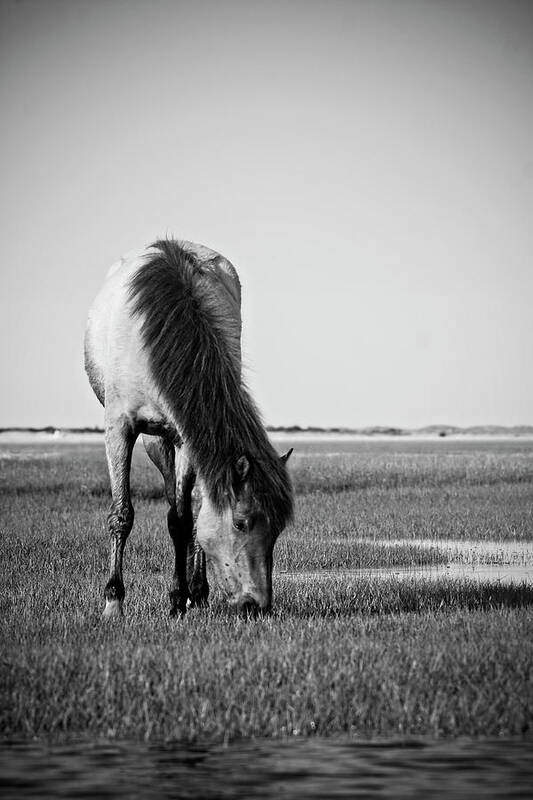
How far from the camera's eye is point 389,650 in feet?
22.7

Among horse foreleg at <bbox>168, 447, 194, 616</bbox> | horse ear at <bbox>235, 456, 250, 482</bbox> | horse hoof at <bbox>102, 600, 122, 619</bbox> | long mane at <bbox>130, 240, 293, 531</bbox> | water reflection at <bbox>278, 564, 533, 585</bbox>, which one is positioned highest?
long mane at <bbox>130, 240, 293, 531</bbox>

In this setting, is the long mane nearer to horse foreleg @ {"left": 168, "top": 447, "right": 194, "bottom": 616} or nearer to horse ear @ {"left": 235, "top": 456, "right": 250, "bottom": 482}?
horse ear @ {"left": 235, "top": 456, "right": 250, "bottom": 482}

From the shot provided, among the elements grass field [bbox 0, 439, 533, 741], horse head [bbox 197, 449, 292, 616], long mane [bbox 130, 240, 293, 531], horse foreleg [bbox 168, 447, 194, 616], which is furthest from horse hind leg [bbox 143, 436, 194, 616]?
horse head [bbox 197, 449, 292, 616]

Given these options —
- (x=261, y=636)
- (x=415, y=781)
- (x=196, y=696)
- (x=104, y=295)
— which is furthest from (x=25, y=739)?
(x=104, y=295)

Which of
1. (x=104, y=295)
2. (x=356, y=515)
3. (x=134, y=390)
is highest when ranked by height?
(x=104, y=295)

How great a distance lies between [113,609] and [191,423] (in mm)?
1710

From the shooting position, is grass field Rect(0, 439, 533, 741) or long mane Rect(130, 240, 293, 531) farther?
long mane Rect(130, 240, 293, 531)

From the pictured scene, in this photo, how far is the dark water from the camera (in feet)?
14.0

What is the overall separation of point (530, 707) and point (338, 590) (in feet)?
15.9

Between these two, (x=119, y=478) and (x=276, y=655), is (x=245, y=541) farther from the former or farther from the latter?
(x=119, y=478)

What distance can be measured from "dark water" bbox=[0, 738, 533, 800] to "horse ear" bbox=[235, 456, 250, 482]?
2.95 m

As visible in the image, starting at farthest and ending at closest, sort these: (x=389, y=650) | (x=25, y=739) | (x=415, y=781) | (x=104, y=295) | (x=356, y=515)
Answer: (x=356, y=515), (x=104, y=295), (x=389, y=650), (x=25, y=739), (x=415, y=781)

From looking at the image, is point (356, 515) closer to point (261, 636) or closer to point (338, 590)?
point (338, 590)

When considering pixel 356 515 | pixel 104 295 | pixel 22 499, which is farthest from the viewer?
pixel 22 499
